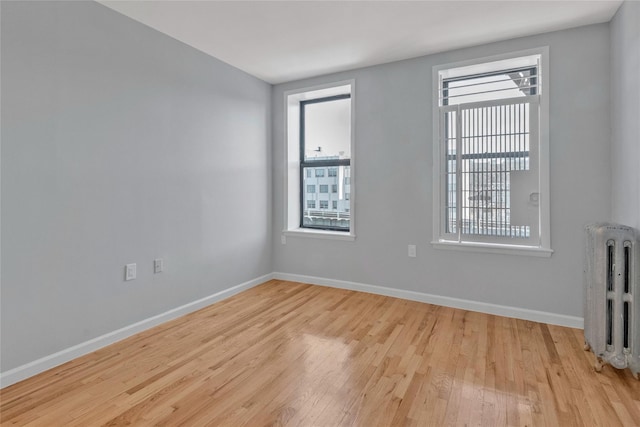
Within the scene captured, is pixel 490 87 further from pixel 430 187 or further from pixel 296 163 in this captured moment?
pixel 296 163

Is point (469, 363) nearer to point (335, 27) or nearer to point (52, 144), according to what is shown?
point (335, 27)

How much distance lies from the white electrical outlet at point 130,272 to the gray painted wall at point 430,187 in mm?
1856

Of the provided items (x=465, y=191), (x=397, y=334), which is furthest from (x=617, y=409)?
(x=465, y=191)

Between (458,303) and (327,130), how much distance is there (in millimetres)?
2465

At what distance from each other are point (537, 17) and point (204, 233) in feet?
11.0

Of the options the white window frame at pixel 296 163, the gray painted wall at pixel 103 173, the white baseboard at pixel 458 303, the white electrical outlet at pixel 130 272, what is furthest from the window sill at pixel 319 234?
the white electrical outlet at pixel 130 272

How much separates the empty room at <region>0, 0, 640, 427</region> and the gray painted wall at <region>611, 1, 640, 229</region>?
26 mm

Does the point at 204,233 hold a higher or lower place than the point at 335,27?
lower

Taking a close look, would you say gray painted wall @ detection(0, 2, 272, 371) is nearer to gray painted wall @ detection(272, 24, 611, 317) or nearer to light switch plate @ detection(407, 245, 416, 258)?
gray painted wall @ detection(272, 24, 611, 317)

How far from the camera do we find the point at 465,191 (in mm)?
3125

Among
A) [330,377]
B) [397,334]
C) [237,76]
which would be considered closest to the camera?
[330,377]

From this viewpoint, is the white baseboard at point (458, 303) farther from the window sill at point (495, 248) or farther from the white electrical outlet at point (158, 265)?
the white electrical outlet at point (158, 265)

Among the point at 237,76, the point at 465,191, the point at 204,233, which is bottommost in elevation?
the point at 204,233

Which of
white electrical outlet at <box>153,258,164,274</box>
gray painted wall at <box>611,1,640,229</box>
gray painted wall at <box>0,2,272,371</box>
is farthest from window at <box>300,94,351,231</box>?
gray painted wall at <box>611,1,640,229</box>
